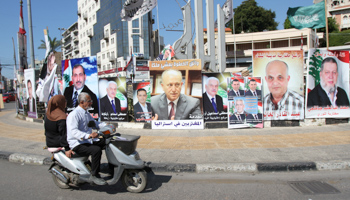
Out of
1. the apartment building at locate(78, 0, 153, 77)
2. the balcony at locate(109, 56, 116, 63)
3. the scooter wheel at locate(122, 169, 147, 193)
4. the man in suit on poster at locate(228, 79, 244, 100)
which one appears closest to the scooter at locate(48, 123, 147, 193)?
the scooter wheel at locate(122, 169, 147, 193)

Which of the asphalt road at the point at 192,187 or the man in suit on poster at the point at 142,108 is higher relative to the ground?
the man in suit on poster at the point at 142,108

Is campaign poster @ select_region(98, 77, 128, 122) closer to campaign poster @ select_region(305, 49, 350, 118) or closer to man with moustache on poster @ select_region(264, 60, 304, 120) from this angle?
man with moustache on poster @ select_region(264, 60, 304, 120)

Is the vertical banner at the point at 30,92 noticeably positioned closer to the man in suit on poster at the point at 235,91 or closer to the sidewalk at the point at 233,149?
the sidewalk at the point at 233,149

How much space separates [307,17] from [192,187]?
8834mm

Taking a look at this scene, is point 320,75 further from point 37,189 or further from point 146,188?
point 37,189

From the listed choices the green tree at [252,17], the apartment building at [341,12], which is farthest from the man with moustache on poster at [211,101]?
the apartment building at [341,12]

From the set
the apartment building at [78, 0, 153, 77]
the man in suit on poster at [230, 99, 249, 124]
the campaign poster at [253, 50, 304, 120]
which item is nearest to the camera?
the man in suit on poster at [230, 99, 249, 124]

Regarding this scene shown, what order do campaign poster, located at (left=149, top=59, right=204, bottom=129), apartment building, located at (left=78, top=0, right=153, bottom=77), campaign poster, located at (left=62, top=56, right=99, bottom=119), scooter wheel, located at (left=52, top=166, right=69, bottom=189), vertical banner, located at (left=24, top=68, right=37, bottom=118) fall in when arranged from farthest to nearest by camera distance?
apartment building, located at (left=78, top=0, right=153, bottom=77), vertical banner, located at (left=24, top=68, right=37, bottom=118), campaign poster, located at (left=62, top=56, right=99, bottom=119), campaign poster, located at (left=149, top=59, right=204, bottom=129), scooter wheel, located at (left=52, top=166, right=69, bottom=189)

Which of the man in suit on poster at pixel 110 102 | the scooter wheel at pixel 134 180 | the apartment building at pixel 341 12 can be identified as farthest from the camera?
the apartment building at pixel 341 12

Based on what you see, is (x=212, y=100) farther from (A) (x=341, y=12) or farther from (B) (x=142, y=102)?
(A) (x=341, y=12)

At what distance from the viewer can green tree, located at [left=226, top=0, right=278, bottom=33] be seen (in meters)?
68.5

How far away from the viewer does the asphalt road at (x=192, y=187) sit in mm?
4520

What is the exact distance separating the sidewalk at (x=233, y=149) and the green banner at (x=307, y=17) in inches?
158

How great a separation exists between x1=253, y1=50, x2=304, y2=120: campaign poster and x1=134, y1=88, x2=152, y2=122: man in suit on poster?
4.31m
